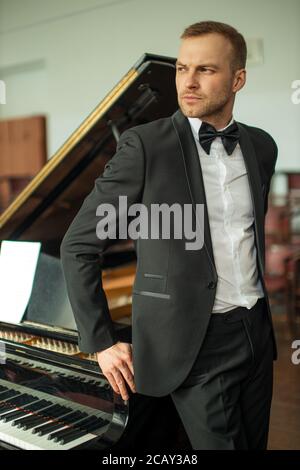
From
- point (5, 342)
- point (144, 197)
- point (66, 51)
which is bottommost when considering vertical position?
point (5, 342)

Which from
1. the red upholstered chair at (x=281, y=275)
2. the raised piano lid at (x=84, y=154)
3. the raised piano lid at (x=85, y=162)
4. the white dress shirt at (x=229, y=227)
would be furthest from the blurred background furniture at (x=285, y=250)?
the white dress shirt at (x=229, y=227)

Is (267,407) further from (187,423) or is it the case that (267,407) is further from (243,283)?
(243,283)

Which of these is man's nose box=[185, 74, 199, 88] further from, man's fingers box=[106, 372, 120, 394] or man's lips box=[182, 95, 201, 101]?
man's fingers box=[106, 372, 120, 394]

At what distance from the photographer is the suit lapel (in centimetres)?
132

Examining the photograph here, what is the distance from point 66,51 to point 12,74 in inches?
63.5

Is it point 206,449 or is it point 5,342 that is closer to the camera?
point 206,449

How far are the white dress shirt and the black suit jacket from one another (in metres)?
0.05

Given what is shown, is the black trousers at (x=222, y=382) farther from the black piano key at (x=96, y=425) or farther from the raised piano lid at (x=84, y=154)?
the raised piano lid at (x=84, y=154)

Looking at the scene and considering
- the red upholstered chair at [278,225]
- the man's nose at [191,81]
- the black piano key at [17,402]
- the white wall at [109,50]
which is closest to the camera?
the man's nose at [191,81]

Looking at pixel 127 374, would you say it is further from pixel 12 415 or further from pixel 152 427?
pixel 12 415

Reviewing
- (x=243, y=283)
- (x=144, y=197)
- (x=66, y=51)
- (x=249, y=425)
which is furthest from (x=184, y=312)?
(x=66, y=51)

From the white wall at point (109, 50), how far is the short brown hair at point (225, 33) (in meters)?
5.33

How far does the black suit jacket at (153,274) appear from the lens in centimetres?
130
